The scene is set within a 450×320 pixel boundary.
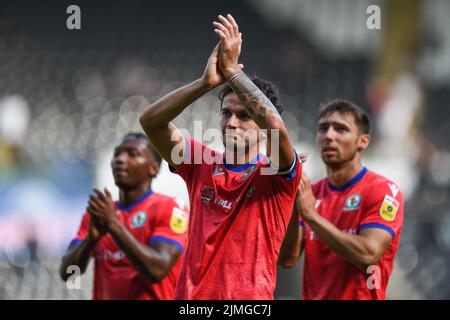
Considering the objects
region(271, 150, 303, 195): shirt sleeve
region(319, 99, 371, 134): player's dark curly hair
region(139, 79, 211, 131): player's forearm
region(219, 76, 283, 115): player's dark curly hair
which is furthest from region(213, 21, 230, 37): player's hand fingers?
region(319, 99, 371, 134): player's dark curly hair

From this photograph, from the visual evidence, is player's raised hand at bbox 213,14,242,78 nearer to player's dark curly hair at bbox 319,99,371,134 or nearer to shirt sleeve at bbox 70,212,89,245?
player's dark curly hair at bbox 319,99,371,134

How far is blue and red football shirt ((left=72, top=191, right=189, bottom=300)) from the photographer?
18.4 ft

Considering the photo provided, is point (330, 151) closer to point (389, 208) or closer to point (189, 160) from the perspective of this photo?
point (389, 208)

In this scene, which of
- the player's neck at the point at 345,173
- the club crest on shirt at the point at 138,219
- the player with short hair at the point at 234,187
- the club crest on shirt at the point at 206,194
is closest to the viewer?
the player with short hair at the point at 234,187

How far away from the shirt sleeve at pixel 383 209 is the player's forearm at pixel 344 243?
21 centimetres

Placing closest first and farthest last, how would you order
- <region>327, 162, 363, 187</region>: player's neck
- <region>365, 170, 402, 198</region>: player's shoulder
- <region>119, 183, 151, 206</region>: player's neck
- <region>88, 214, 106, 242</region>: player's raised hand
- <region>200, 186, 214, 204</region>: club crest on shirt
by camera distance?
1. <region>200, 186, 214, 204</region>: club crest on shirt
2. <region>365, 170, 402, 198</region>: player's shoulder
3. <region>88, 214, 106, 242</region>: player's raised hand
4. <region>327, 162, 363, 187</region>: player's neck
5. <region>119, 183, 151, 206</region>: player's neck

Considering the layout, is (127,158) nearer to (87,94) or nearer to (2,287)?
(2,287)

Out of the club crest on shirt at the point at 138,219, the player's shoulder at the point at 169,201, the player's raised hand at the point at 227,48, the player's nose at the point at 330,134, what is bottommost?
the club crest on shirt at the point at 138,219

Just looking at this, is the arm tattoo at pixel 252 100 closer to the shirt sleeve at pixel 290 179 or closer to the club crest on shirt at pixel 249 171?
the shirt sleeve at pixel 290 179

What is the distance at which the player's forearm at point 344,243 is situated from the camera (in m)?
4.77

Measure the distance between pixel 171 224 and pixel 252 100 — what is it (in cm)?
242

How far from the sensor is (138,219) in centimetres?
581

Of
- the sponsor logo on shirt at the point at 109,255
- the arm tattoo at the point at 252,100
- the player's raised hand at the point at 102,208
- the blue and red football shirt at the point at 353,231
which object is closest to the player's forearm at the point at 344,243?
the blue and red football shirt at the point at 353,231
